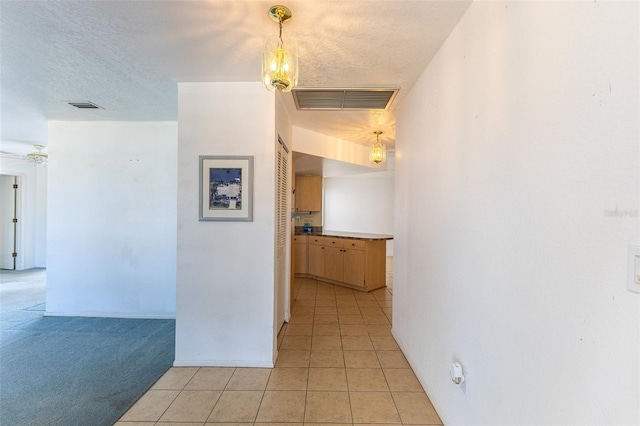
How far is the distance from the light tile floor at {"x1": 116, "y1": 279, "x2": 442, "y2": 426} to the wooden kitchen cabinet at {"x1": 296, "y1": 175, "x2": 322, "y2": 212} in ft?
11.0

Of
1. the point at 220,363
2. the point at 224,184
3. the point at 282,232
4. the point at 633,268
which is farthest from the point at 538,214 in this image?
the point at 220,363

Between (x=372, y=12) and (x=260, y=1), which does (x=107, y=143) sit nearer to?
(x=260, y=1)

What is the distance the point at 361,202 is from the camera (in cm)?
764

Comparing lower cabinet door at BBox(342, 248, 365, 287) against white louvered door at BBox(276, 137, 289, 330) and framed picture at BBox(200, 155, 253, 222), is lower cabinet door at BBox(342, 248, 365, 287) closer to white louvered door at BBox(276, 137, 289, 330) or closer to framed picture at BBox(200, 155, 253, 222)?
white louvered door at BBox(276, 137, 289, 330)

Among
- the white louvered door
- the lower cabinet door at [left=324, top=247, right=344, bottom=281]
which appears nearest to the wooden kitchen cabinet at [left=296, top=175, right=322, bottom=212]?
the lower cabinet door at [left=324, top=247, right=344, bottom=281]

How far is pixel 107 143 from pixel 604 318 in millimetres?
4807

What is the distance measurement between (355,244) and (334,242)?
0.48 m

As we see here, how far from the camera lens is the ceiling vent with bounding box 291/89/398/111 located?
8.53ft

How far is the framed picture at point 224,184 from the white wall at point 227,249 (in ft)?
Answer: 0.20

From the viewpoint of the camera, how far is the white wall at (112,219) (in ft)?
11.8

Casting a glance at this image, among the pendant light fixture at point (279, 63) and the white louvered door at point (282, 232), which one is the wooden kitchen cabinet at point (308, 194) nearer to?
the white louvered door at point (282, 232)

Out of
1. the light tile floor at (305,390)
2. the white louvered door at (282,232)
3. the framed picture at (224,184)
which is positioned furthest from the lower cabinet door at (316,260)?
the framed picture at (224,184)

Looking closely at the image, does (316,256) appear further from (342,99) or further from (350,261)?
(342,99)

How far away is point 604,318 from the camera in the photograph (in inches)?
29.7
